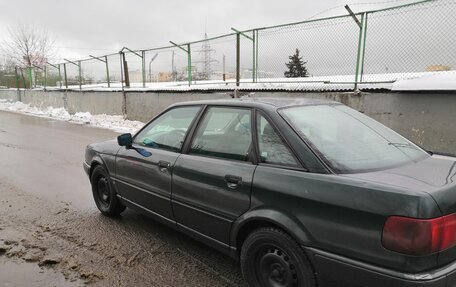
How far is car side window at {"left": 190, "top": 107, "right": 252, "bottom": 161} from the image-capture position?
2941 mm

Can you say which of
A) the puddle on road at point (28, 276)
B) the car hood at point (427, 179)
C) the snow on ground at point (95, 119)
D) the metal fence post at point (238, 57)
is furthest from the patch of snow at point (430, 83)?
the snow on ground at point (95, 119)

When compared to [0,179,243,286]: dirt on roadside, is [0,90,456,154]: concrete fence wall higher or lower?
higher

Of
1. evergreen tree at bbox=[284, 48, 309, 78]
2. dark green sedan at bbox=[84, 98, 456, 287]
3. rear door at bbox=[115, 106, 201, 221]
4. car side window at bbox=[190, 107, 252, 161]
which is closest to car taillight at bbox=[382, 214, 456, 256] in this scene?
dark green sedan at bbox=[84, 98, 456, 287]

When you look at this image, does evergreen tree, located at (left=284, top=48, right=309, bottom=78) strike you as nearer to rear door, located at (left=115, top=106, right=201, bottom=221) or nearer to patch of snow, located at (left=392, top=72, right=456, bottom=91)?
patch of snow, located at (left=392, top=72, right=456, bottom=91)

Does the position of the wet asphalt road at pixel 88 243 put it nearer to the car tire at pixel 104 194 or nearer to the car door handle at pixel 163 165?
the car tire at pixel 104 194

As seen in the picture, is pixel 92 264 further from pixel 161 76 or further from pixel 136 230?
pixel 161 76

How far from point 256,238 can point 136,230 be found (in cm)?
198

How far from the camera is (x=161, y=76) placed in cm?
1844

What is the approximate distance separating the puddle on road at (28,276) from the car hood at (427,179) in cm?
252

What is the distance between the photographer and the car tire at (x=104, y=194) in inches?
174

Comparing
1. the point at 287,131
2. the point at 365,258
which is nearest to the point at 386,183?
the point at 365,258

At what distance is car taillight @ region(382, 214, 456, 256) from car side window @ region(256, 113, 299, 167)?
0.74 meters

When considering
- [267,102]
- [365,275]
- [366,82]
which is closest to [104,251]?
[267,102]

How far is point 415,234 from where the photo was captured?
1.94 meters
